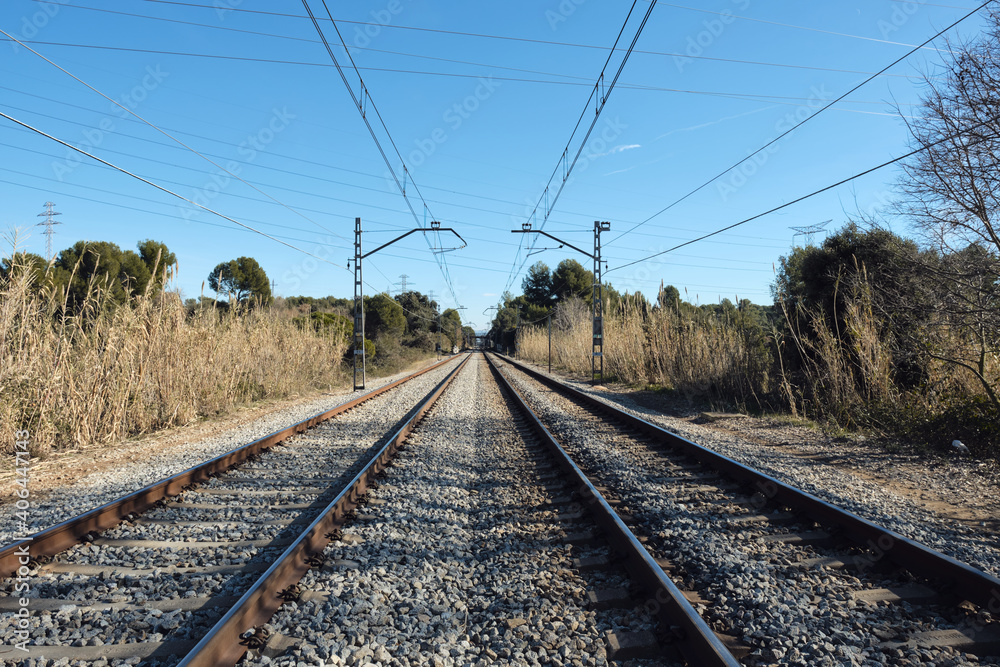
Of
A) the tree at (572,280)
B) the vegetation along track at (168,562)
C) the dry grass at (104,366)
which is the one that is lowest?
the vegetation along track at (168,562)

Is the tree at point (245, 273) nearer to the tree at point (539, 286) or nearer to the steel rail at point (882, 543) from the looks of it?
the tree at point (539, 286)

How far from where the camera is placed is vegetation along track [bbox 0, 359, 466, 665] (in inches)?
104

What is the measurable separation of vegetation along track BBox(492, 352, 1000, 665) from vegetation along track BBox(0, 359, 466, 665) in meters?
2.56

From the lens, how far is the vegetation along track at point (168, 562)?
2.64 meters

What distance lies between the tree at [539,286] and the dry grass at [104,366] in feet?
232

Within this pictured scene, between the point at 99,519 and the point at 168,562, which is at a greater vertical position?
the point at 99,519

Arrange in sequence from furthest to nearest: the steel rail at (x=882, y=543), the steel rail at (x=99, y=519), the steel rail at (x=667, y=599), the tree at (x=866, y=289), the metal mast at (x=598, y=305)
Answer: the metal mast at (x=598, y=305)
the tree at (x=866, y=289)
the steel rail at (x=99, y=519)
the steel rail at (x=882, y=543)
the steel rail at (x=667, y=599)

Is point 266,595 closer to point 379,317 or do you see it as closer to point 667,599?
point 667,599

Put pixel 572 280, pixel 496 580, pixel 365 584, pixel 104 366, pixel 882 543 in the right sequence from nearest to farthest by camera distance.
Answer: pixel 365 584 < pixel 496 580 < pixel 882 543 < pixel 104 366 < pixel 572 280

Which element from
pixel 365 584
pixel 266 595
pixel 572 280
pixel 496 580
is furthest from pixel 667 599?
pixel 572 280

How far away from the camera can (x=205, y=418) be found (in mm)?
10656

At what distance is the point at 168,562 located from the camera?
3584mm

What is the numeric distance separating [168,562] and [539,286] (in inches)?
3150

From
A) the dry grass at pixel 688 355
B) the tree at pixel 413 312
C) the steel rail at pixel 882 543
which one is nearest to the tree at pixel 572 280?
the tree at pixel 413 312
